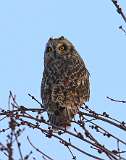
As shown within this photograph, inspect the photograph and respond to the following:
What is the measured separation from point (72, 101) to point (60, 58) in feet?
4.08

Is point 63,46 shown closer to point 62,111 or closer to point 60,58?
point 60,58

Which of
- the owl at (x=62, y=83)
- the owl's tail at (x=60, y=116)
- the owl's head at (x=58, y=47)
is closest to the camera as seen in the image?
the owl's tail at (x=60, y=116)

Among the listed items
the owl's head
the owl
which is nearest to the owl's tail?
the owl

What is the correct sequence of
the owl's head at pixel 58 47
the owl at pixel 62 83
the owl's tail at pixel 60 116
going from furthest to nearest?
the owl's head at pixel 58 47 < the owl at pixel 62 83 < the owl's tail at pixel 60 116

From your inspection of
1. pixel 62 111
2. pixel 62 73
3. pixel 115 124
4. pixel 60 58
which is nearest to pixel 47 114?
pixel 62 111

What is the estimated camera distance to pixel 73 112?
675 centimetres

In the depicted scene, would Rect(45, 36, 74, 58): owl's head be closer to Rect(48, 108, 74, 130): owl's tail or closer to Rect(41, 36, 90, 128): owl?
Rect(41, 36, 90, 128): owl

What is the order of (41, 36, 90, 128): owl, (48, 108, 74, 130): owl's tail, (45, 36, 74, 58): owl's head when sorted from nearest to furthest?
1. (48, 108, 74, 130): owl's tail
2. (41, 36, 90, 128): owl
3. (45, 36, 74, 58): owl's head

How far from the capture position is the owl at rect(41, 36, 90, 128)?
674 centimetres

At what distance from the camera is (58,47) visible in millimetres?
8289

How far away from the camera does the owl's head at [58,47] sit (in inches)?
321

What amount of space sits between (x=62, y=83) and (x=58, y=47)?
4.84 ft

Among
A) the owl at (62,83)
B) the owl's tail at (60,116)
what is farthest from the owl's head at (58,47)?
the owl's tail at (60,116)

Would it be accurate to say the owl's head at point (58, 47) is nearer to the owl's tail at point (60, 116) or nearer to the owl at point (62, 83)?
the owl at point (62, 83)
